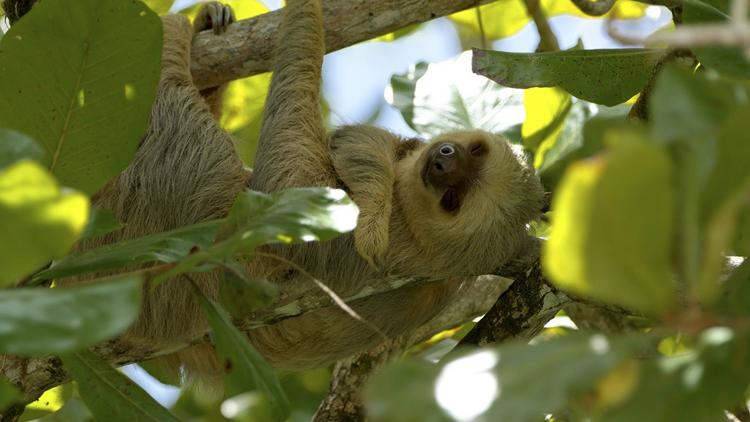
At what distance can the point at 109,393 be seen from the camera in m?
4.07

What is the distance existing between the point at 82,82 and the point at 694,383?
3.00m

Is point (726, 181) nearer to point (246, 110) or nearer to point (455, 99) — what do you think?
point (455, 99)

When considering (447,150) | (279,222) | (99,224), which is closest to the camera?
(279,222)

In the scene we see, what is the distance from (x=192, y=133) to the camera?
20.1 ft

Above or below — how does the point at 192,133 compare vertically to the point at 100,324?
below

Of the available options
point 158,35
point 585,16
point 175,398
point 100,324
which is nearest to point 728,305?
point 100,324

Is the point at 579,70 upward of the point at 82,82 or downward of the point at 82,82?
downward

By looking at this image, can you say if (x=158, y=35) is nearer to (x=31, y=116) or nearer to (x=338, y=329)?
(x=31, y=116)

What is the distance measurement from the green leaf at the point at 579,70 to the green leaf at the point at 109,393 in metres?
2.18

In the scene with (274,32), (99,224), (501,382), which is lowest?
(274,32)

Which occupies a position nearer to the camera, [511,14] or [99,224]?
[99,224]

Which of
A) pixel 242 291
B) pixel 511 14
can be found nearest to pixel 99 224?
pixel 242 291

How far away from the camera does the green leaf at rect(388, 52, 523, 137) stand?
697cm

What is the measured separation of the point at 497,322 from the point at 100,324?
3.22 meters
